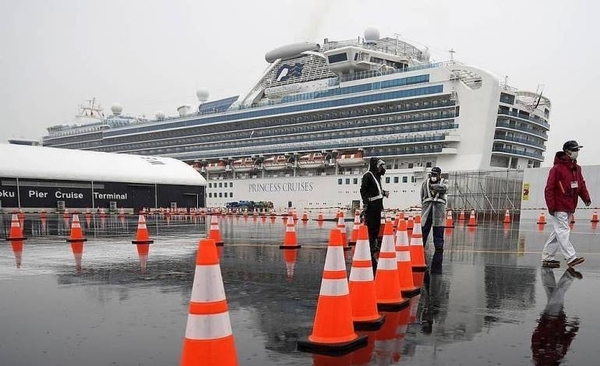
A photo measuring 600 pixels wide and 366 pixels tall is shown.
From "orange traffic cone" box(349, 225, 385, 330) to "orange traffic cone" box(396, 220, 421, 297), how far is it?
1264 millimetres

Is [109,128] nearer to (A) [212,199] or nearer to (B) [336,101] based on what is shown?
(A) [212,199]

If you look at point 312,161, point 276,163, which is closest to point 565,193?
point 312,161

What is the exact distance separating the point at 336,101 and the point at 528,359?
4621 centimetres

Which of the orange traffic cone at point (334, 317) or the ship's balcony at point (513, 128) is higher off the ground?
the ship's balcony at point (513, 128)

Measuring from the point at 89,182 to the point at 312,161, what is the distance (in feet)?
68.4

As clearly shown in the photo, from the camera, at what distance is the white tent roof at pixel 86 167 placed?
3770 cm

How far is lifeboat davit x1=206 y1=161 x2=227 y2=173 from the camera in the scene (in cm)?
5759

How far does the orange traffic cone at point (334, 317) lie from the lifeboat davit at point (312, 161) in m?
44.1

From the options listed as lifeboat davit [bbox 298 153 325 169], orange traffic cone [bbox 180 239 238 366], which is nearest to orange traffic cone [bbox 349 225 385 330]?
orange traffic cone [bbox 180 239 238 366]

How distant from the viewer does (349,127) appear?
157 feet

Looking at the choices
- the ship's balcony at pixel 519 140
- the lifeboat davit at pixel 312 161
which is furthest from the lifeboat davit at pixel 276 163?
the ship's balcony at pixel 519 140

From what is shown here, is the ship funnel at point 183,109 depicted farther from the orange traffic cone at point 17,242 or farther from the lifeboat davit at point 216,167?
the orange traffic cone at point 17,242

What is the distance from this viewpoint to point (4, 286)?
6.28 metres

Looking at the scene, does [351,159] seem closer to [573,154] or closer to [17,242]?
[17,242]
